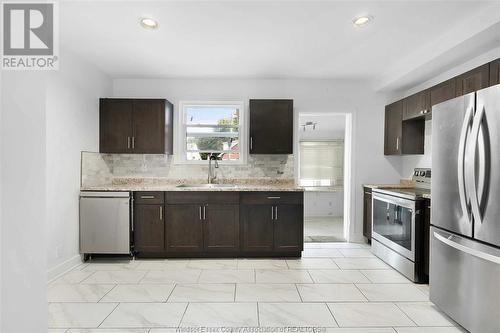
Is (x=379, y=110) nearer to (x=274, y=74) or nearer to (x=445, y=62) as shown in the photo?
(x=445, y=62)

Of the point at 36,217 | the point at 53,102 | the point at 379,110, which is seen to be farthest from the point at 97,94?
the point at 379,110

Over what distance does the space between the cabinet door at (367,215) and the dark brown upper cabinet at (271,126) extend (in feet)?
4.77

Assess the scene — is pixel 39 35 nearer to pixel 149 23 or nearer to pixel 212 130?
pixel 149 23

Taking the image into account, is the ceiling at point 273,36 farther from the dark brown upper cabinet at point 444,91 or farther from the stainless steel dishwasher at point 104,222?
the stainless steel dishwasher at point 104,222

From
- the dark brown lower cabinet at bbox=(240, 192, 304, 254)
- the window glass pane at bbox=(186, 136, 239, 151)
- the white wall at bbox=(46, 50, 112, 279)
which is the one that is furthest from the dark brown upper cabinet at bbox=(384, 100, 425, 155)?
the white wall at bbox=(46, 50, 112, 279)

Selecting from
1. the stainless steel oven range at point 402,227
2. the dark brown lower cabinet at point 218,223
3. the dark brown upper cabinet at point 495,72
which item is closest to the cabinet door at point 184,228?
the dark brown lower cabinet at point 218,223

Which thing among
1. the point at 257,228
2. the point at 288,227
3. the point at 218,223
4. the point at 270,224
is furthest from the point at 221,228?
the point at 288,227

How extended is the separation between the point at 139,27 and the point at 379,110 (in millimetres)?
3627

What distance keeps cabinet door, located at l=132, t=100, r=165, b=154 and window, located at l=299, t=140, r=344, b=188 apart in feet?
13.5

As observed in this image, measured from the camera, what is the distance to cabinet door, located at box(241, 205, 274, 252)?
3.73m

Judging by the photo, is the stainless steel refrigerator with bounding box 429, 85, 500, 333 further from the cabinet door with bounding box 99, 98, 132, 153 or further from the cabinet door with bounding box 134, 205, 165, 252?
the cabinet door with bounding box 99, 98, 132, 153

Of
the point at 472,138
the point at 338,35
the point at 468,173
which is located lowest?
the point at 468,173

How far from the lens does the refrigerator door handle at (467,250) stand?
5.95 feet

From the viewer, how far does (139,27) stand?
9.05 ft
